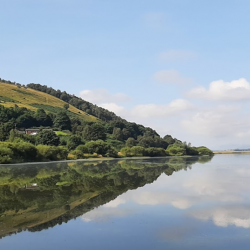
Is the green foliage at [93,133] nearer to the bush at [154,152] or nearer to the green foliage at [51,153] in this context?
the bush at [154,152]

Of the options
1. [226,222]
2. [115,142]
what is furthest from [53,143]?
[226,222]

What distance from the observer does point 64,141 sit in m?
113

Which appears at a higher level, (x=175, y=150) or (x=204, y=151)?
(x=175, y=150)

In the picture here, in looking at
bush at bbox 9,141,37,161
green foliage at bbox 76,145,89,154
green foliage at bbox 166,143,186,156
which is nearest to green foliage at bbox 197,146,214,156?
green foliage at bbox 166,143,186,156

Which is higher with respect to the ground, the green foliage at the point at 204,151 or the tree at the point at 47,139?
the tree at the point at 47,139

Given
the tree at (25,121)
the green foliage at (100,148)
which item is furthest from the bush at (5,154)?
the tree at (25,121)

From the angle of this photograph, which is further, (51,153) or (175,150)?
(175,150)

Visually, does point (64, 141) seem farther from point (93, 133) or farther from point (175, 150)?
point (175, 150)

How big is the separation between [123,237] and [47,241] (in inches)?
123

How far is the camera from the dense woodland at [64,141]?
77.3 metres

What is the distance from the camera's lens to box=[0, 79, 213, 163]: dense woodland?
77.3 meters

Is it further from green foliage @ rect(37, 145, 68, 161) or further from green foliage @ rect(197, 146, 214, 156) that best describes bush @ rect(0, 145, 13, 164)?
green foliage @ rect(197, 146, 214, 156)

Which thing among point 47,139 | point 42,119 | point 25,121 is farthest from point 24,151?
point 42,119

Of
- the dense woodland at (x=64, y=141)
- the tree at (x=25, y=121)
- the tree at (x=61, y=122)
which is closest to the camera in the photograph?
the dense woodland at (x=64, y=141)
